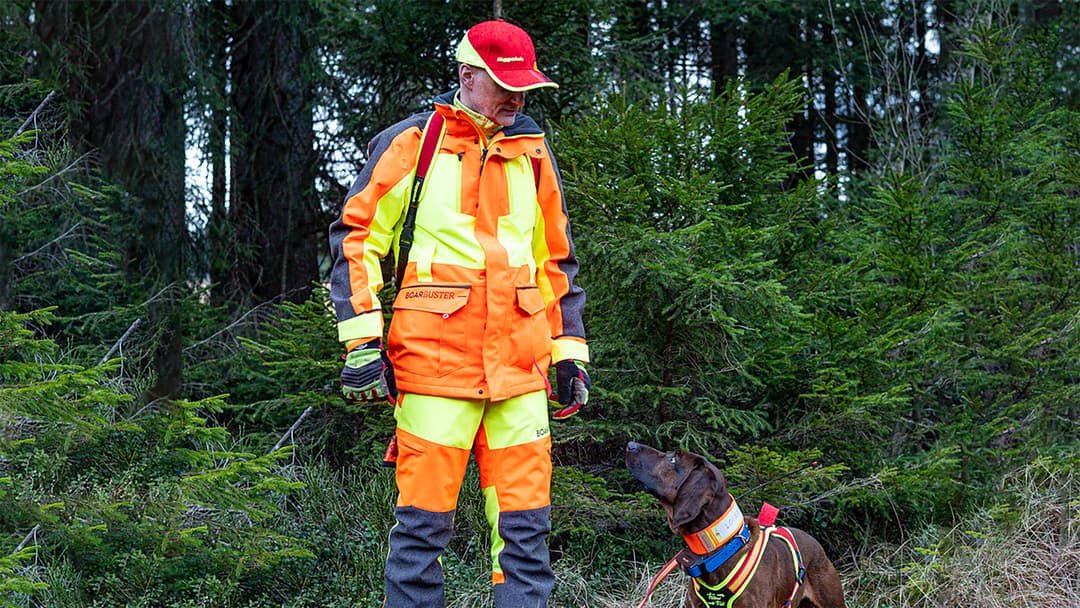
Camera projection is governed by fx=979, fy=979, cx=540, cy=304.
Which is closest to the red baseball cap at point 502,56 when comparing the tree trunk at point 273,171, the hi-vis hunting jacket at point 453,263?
the hi-vis hunting jacket at point 453,263

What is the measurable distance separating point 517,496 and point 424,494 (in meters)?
0.30

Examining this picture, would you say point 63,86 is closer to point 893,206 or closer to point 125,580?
point 125,580

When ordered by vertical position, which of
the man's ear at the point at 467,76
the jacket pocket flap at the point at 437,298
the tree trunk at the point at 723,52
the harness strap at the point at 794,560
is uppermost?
the tree trunk at the point at 723,52

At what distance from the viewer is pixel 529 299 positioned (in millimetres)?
3285

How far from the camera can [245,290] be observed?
791 centimetres

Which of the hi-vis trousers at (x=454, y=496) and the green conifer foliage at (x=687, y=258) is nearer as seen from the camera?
the hi-vis trousers at (x=454, y=496)

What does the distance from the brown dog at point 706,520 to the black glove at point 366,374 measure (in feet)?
4.41

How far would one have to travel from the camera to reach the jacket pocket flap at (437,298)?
3.12 metres

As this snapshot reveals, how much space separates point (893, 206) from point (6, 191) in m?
4.77

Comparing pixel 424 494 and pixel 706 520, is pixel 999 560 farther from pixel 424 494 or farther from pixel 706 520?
pixel 424 494

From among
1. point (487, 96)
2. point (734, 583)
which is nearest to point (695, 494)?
point (734, 583)

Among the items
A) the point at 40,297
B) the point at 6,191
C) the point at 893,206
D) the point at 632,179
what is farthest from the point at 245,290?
the point at 893,206

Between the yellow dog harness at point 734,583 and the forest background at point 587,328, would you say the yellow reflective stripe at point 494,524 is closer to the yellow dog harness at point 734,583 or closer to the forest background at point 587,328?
the yellow dog harness at point 734,583

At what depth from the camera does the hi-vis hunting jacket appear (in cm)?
314
